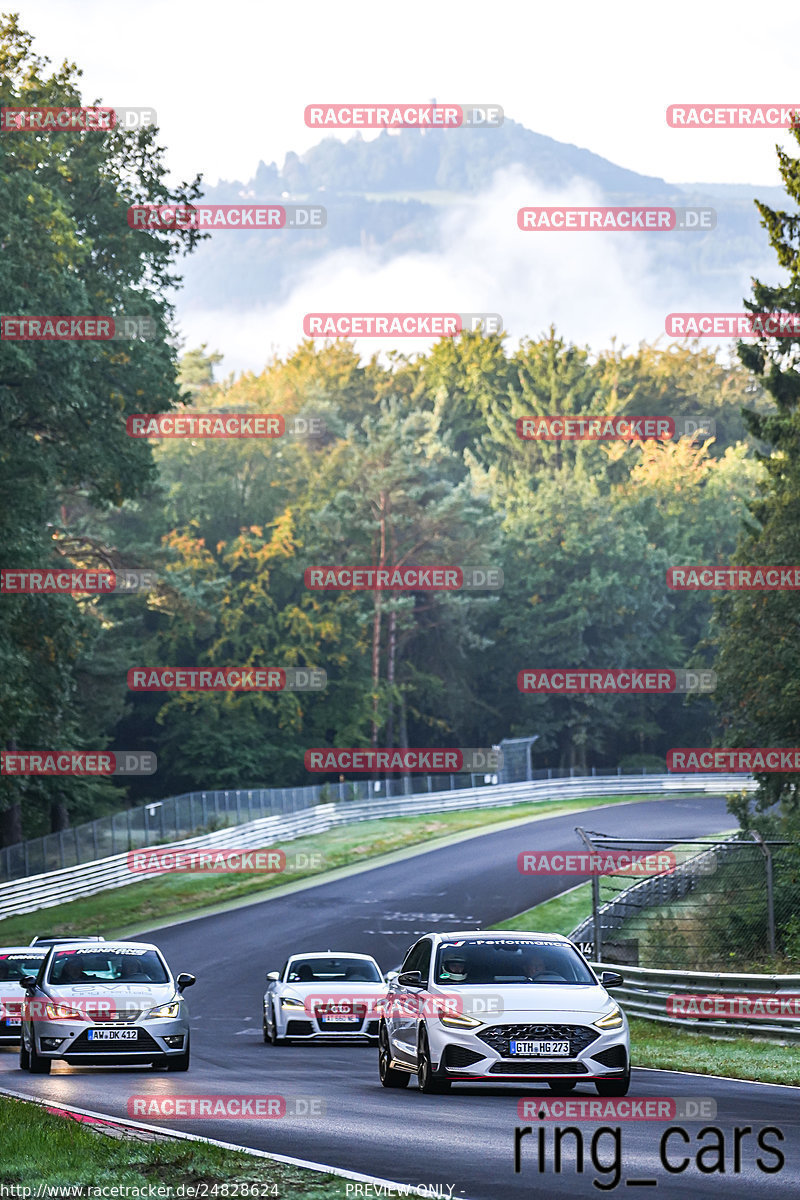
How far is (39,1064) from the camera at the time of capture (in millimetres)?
19266

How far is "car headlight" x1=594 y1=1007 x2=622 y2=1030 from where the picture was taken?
14.5 metres

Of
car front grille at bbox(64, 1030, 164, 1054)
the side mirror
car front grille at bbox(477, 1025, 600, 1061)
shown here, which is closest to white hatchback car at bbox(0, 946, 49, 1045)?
car front grille at bbox(64, 1030, 164, 1054)

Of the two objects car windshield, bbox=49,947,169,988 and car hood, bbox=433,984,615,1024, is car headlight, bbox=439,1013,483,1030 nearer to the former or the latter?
car hood, bbox=433,984,615,1024

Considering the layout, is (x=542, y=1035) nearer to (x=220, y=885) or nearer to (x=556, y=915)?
(x=556, y=915)

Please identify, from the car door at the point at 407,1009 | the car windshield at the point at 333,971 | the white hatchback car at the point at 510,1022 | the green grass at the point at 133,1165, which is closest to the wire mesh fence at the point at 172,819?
the car windshield at the point at 333,971

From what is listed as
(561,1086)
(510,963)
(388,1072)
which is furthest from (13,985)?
(561,1086)

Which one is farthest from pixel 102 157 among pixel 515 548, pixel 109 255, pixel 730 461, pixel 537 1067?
pixel 730 461

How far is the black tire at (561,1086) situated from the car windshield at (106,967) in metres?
6.21

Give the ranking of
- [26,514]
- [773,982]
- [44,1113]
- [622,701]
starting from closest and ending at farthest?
1. [44,1113]
2. [773,982]
3. [26,514]
4. [622,701]

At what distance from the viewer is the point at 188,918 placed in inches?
1777

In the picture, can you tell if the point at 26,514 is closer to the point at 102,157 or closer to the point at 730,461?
the point at 102,157

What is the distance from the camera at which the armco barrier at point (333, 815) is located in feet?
154

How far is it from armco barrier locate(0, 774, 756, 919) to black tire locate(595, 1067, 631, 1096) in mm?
32824

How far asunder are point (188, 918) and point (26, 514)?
13.3 meters
